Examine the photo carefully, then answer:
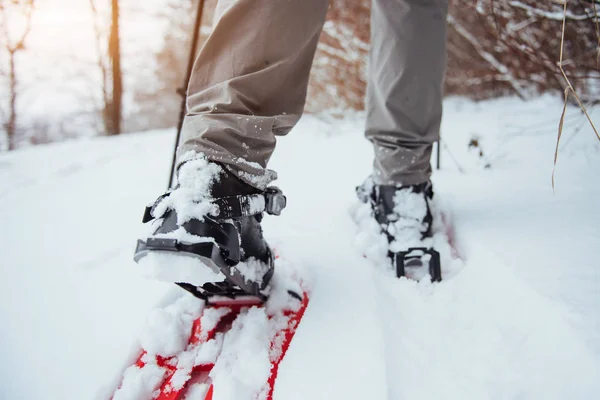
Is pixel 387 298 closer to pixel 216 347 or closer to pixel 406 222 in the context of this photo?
pixel 406 222

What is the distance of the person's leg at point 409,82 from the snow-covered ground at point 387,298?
258 mm

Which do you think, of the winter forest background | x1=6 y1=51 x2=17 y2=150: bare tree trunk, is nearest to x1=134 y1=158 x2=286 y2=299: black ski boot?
the winter forest background

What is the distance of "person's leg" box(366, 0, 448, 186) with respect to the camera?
1.08 meters

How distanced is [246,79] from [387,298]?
63cm

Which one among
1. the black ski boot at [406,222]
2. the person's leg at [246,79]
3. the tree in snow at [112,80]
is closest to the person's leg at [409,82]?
the black ski boot at [406,222]

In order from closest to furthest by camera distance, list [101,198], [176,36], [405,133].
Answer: [405,133]
[101,198]
[176,36]

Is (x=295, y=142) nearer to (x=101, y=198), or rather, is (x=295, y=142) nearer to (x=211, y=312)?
(x=101, y=198)

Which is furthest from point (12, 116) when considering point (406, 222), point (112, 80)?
point (406, 222)

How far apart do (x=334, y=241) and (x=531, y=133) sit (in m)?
1.48

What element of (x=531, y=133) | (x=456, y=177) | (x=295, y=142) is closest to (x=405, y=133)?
(x=456, y=177)

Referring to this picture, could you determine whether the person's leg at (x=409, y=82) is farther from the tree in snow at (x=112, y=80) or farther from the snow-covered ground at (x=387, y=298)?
the tree in snow at (x=112, y=80)

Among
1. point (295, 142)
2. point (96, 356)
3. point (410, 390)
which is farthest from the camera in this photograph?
point (295, 142)

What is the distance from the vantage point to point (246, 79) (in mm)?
738

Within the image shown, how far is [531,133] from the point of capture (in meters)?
1.91
